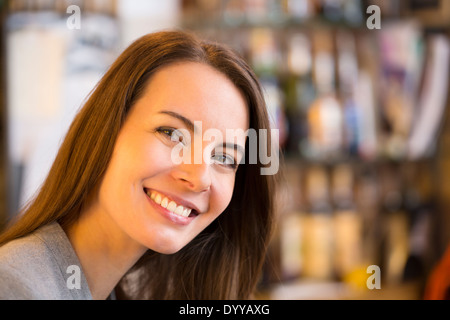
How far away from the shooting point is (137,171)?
0.77m

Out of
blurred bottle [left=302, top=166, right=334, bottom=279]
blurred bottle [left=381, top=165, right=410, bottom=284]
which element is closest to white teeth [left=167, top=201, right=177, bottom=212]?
blurred bottle [left=302, top=166, right=334, bottom=279]

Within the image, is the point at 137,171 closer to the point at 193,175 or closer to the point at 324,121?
the point at 193,175

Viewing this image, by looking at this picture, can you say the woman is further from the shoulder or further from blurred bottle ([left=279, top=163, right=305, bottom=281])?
blurred bottle ([left=279, top=163, right=305, bottom=281])

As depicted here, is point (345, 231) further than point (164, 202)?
Yes

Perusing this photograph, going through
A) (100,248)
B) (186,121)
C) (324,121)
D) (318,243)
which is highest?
(186,121)

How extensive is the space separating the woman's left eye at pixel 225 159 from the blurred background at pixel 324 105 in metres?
1.46

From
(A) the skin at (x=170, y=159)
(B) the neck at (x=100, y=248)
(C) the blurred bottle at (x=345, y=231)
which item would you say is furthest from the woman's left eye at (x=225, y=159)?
(C) the blurred bottle at (x=345, y=231)

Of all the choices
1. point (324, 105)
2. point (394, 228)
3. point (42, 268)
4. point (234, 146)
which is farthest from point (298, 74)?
point (42, 268)

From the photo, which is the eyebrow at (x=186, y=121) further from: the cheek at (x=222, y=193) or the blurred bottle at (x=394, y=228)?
the blurred bottle at (x=394, y=228)

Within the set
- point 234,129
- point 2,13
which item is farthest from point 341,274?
point 2,13

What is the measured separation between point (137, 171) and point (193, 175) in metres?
0.08

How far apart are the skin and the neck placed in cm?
5

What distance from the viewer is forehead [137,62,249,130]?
78 cm
